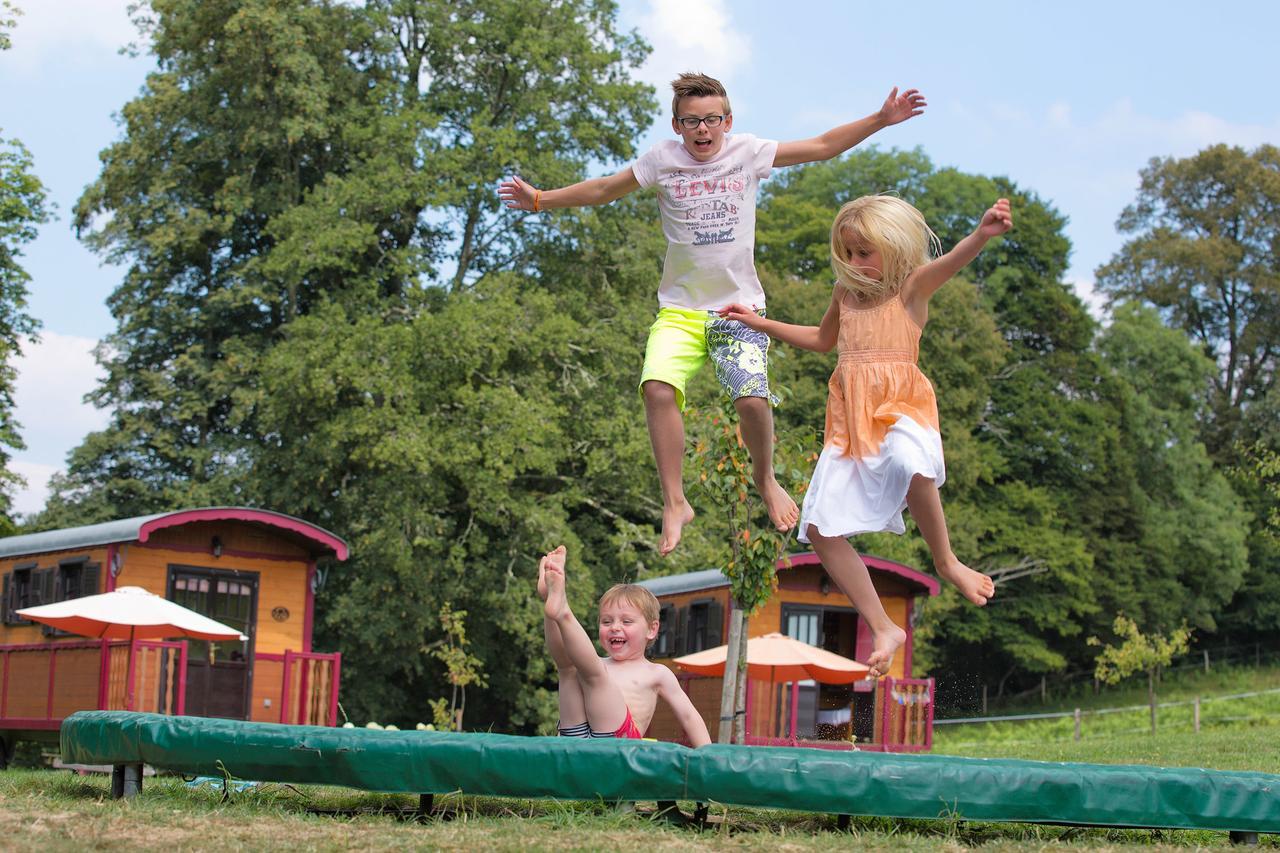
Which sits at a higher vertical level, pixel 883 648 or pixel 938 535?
pixel 938 535

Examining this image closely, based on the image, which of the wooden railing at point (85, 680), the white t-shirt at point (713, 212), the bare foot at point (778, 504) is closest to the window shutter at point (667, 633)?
the wooden railing at point (85, 680)

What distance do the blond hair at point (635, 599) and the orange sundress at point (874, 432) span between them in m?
0.75

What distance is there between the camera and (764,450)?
22.5 feet

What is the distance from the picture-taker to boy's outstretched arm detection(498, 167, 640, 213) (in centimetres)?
689

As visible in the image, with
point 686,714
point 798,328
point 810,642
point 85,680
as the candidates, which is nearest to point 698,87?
point 798,328

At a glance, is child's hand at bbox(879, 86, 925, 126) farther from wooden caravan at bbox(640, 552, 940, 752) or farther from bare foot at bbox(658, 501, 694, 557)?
wooden caravan at bbox(640, 552, 940, 752)

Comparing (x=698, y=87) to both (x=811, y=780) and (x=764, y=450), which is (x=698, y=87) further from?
(x=811, y=780)

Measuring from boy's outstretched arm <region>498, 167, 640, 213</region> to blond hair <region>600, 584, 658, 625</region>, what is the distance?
179cm

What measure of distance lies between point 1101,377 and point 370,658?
22127 millimetres

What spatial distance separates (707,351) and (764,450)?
0.55 metres

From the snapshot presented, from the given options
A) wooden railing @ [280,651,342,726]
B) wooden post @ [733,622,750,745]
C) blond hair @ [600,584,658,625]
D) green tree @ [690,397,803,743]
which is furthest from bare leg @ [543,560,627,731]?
wooden railing @ [280,651,342,726]

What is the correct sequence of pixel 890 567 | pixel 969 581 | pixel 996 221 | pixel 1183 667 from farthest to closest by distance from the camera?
pixel 1183 667 → pixel 890 567 → pixel 969 581 → pixel 996 221

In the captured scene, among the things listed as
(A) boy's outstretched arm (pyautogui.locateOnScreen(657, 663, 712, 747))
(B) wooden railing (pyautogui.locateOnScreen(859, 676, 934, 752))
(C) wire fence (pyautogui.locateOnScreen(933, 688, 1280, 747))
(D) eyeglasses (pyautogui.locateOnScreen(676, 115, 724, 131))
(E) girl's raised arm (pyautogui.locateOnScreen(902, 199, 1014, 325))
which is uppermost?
(D) eyeglasses (pyautogui.locateOnScreen(676, 115, 724, 131))

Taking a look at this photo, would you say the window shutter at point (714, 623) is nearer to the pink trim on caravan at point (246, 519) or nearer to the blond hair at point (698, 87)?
the pink trim on caravan at point (246, 519)
